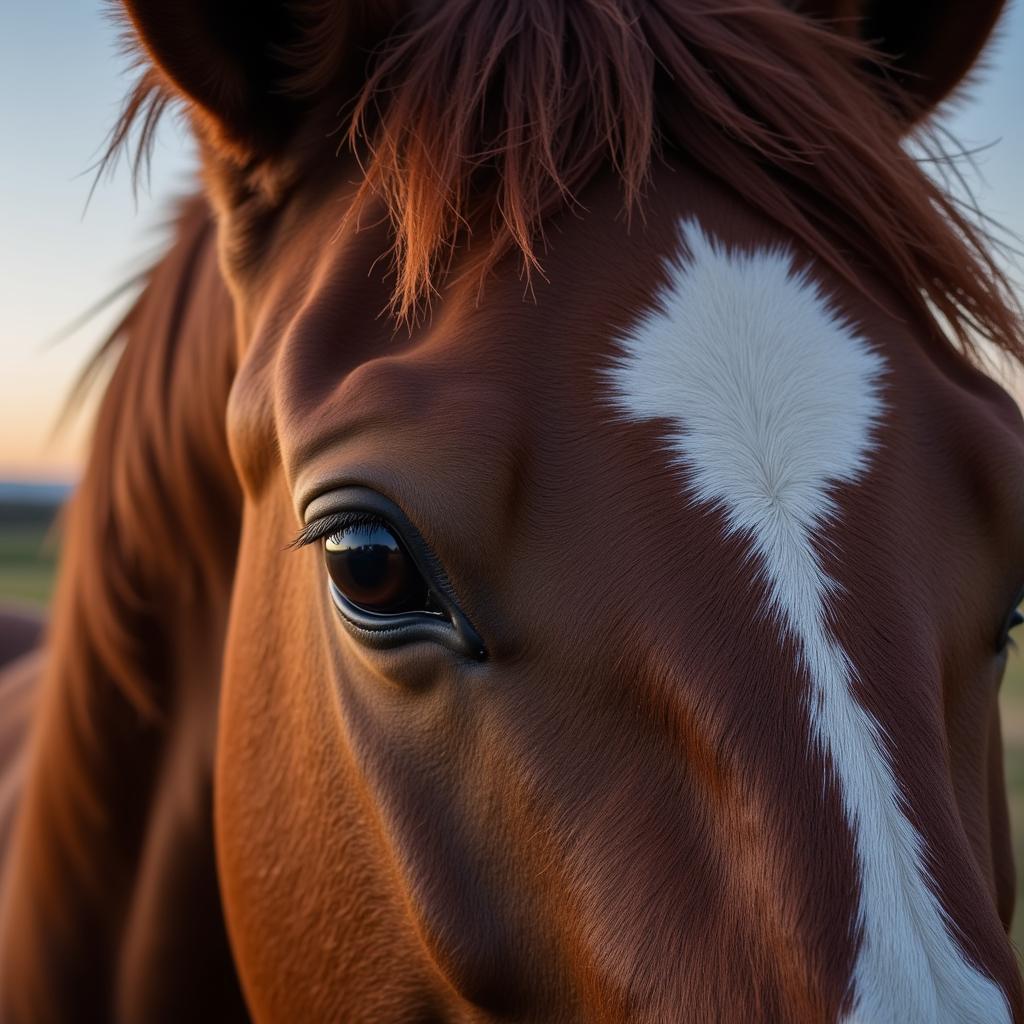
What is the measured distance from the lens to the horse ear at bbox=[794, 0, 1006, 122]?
151 cm

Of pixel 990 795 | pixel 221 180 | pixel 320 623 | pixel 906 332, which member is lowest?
pixel 990 795

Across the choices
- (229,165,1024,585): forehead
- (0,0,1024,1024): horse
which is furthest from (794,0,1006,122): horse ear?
(229,165,1024,585): forehead

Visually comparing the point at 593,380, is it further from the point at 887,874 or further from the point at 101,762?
the point at 101,762

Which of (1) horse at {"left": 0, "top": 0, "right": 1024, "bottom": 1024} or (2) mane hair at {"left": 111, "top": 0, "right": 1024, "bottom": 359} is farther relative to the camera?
(2) mane hair at {"left": 111, "top": 0, "right": 1024, "bottom": 359}

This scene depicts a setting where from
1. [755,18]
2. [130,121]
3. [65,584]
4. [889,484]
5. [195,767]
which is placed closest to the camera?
[889,484]

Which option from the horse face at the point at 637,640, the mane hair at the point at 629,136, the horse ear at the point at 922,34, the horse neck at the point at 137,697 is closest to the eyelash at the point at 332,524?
the horse face at the point at 637,640

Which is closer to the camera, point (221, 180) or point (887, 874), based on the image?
point (887, 874)

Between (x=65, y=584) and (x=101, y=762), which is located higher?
(x=65, y=584)

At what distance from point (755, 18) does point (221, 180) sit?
29.5 inches

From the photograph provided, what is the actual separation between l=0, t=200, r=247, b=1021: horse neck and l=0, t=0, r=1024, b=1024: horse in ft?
1.05

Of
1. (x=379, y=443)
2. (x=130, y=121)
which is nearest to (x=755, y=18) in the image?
(x=379, y=443)

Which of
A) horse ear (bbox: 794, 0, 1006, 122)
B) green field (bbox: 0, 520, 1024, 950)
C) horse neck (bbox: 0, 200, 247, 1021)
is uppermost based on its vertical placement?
horse ear (bbox: 794, 0, 1006, 122)

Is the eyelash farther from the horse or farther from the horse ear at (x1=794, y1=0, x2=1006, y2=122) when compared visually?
the horse ear at (x1=794, y1=0, x2=1006, y2=122)

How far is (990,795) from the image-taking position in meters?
1.27
